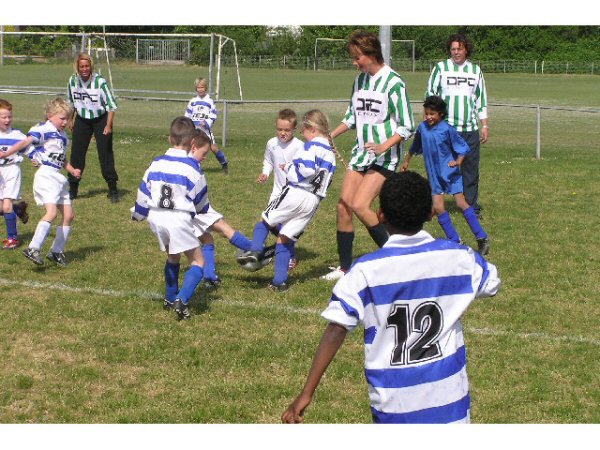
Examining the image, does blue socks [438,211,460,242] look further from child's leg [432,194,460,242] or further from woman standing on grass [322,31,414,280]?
woman standing on grass [322,31,414,280]

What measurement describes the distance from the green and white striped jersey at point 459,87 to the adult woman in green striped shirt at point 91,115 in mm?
4831

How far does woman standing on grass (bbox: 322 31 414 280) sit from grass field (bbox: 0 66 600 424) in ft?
2.84

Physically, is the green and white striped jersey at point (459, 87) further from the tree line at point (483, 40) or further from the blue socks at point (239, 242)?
the tree line at point (483, 40)

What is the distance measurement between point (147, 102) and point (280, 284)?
27625 mm

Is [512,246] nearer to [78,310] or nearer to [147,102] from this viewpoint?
[78,310]

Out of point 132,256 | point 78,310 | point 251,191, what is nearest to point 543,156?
point 251,191

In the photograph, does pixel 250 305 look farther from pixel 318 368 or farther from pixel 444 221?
pixel 318 368

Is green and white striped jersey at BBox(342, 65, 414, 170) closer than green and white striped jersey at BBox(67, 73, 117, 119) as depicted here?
Yes

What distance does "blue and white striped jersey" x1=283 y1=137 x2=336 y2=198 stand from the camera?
8609mm

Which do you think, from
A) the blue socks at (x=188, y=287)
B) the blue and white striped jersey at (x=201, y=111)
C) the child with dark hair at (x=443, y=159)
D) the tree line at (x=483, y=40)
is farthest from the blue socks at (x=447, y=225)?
the tree line at (x=483, y=40)

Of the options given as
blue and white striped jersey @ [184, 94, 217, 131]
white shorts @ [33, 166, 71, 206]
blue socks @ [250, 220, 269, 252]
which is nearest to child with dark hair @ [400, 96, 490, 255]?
blue socks @ [250, 220, 269, 252]

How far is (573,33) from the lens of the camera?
6303 centimetres

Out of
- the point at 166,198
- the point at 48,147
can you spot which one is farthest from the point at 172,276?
the point at 48,147

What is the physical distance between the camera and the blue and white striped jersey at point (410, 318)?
3.81m
